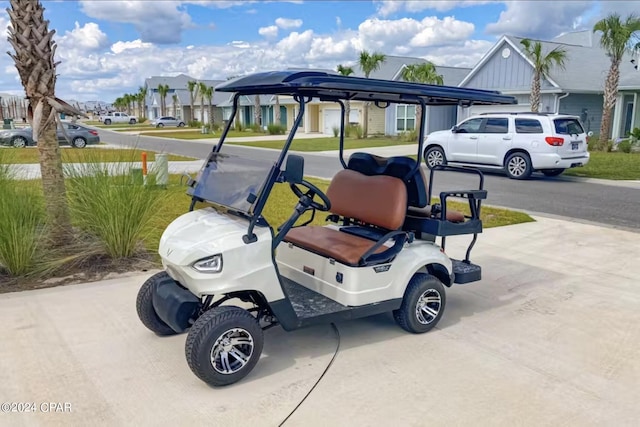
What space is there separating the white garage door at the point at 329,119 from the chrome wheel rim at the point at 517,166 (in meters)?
22.7

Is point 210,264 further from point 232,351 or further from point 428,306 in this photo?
point 428,306

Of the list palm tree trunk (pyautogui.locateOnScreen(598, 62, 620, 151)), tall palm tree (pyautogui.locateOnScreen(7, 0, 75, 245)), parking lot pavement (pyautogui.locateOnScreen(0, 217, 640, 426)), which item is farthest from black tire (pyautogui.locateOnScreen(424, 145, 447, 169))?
tall palm tree (pyautogui.locateOnScreen(7, 0, 75, 245))

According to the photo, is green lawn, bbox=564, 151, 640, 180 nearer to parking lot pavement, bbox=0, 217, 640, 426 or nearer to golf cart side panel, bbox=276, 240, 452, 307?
parking lot pavement, bbox=0, 217, 640, 426

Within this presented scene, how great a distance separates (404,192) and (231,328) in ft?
5.98

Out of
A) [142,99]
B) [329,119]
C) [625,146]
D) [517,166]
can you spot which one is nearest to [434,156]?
[517,166]

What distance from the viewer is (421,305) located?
431 cm

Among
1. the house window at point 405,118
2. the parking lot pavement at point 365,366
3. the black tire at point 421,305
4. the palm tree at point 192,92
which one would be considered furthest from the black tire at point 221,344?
the palm tree at point 192,92

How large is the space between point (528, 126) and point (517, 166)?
105 centimetres

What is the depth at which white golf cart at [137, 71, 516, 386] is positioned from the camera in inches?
136

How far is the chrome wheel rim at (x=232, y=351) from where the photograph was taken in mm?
3377

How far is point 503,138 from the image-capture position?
14.3 metres

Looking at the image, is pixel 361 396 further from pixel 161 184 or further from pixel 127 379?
pixel 161 184

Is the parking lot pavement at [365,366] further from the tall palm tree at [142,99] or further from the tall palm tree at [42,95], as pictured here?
the tall palm tree at [142,99]

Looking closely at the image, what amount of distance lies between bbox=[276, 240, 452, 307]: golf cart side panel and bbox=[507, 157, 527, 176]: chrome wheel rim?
10.4m
